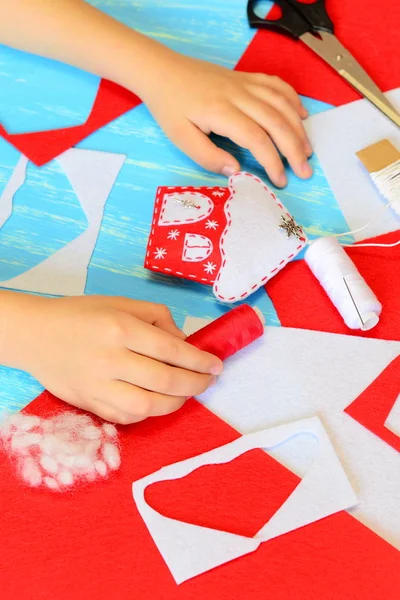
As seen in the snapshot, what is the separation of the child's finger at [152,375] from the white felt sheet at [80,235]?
15cm

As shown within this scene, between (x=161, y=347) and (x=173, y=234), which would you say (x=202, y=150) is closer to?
(x=173, y=234)

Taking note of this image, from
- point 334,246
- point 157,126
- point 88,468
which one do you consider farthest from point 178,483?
point 157,126

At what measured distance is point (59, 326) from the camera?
71 centimetres

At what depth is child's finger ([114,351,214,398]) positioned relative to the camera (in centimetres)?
67

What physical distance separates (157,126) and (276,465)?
53cm

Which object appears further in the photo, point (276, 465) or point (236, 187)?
point (236, 187)

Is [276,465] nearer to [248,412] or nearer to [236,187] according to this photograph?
[248,412]

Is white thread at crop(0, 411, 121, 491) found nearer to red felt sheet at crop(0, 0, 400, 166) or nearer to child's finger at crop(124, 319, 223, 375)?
child's finger at crop(124, 319, 223, 375)

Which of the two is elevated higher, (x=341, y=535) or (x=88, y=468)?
(x=341, y=535)

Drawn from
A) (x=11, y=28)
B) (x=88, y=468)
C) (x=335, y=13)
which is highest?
(x=335, y=13)

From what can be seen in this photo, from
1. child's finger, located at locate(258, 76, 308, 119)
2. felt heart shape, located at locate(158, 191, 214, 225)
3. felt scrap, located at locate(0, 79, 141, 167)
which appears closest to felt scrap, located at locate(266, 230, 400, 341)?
felt heart shape, located at locate(158, 191, 214, 225)

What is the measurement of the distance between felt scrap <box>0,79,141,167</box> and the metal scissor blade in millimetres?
287

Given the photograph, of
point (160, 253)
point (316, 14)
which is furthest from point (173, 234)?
point (316, 14)

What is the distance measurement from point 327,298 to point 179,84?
15.0 inches
